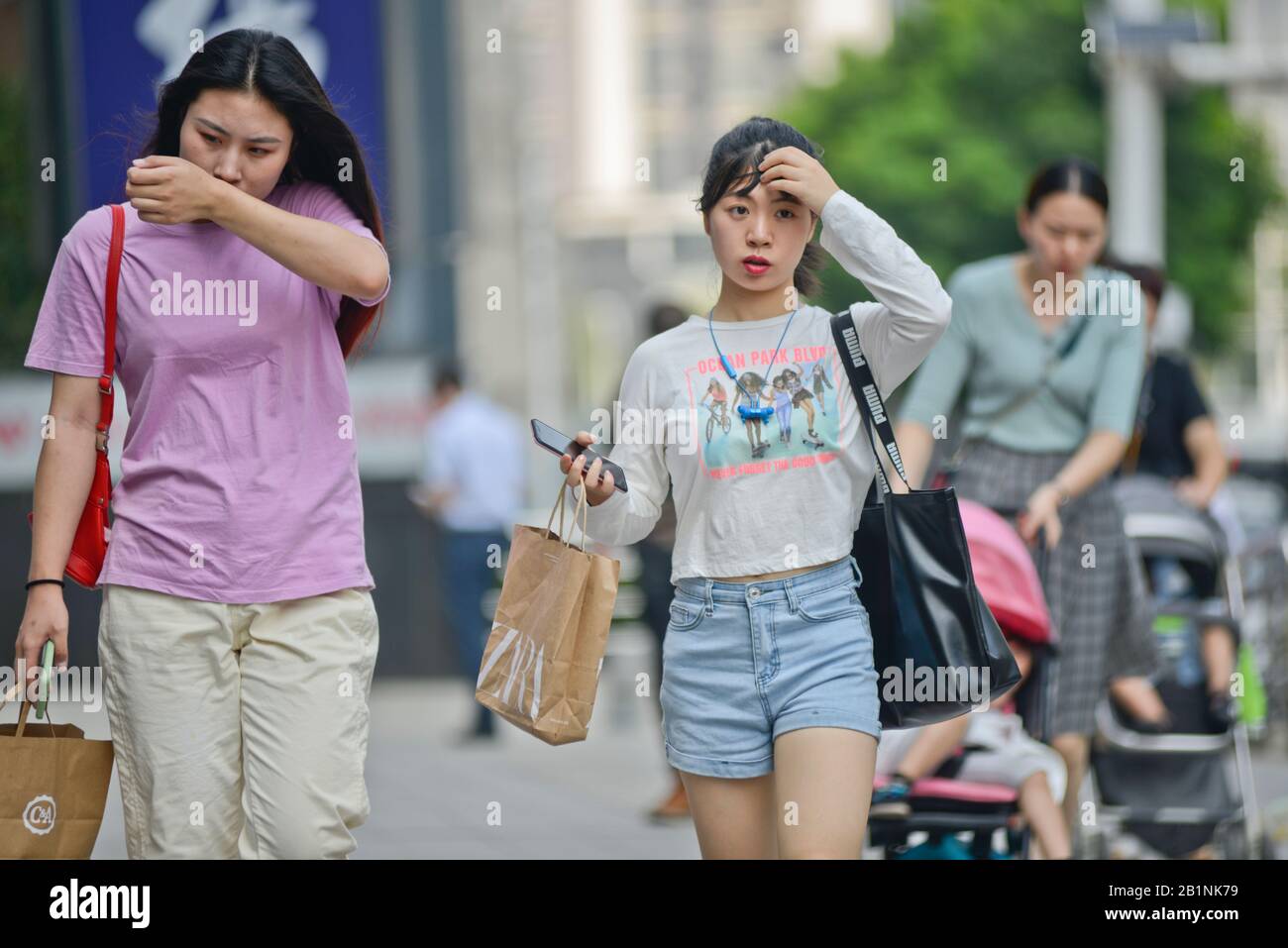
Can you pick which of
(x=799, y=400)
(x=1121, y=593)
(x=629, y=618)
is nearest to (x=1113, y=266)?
(x=1121, y=593)

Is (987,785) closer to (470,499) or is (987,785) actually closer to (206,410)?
(206,410)

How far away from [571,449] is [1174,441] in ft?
13.3

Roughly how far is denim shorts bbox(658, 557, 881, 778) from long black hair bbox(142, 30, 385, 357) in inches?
33.5

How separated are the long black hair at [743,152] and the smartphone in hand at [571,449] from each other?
1.66 ft

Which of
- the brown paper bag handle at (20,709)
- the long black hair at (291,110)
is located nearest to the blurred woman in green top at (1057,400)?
the long black hair at (291,110)

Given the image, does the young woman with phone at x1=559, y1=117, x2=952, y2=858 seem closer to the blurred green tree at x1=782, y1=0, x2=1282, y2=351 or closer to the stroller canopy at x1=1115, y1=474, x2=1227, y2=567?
the stroller canopy at x1=1115, y1=474, x2=1227, y2=567

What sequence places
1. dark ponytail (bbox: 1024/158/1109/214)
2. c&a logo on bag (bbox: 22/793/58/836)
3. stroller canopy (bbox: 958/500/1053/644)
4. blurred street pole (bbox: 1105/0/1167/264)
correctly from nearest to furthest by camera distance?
c&a logo on bag (bbox: 22/793/58/836) < stroller canopy (bbox: 958/500/1053/644) < dark ponytail (bbox: 1024/158/1109/214) < blurred street pole (bbox: 1105/0/1167/264)

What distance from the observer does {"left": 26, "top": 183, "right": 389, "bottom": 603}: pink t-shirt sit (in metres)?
3.28

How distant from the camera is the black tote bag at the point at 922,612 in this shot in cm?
359

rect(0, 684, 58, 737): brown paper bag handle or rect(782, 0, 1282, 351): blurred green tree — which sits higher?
rect(782, 0, 1282, 351): blurred green tree

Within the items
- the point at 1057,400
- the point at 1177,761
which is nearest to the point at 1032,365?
the point at 1057,400
